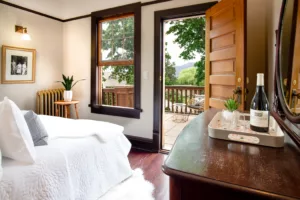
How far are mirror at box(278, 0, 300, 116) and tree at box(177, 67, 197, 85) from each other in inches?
203

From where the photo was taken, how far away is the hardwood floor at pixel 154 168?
6.38 ft

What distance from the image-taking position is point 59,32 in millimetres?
3867

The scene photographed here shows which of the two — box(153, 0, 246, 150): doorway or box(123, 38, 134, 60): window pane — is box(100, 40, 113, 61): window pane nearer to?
box(123, 38, 134, 60): window pane

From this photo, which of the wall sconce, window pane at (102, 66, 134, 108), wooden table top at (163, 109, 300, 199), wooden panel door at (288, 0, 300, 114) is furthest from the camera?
window pane at (102, 66, 134, 108)

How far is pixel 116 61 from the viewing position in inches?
134

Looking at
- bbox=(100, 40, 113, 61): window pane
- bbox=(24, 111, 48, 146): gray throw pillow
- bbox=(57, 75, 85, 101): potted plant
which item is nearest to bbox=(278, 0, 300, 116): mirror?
bbox=(24, 111, 48, 146): gray throw pillow

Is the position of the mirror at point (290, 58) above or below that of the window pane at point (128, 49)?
below

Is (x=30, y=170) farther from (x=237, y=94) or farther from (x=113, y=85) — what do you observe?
(x=113, y=85)

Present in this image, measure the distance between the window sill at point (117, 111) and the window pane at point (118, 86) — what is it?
5.6 inches

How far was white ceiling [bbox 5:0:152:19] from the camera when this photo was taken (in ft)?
10.8

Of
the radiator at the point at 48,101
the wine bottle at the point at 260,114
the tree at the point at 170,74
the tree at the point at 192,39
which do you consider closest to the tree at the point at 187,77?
the tree at the point at 170,74

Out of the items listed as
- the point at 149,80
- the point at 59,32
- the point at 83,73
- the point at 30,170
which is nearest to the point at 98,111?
the point at 83,73

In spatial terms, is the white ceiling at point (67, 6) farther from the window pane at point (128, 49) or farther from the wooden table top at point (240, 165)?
the wooden table top at point (240, 165)

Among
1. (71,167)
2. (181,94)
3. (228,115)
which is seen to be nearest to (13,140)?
(71,167)
